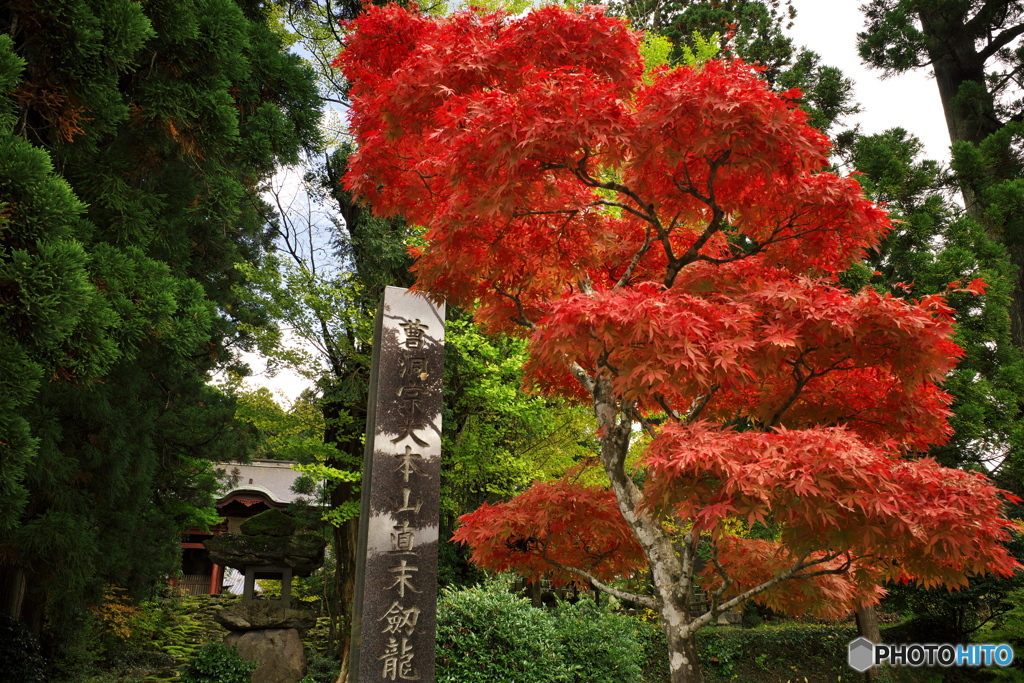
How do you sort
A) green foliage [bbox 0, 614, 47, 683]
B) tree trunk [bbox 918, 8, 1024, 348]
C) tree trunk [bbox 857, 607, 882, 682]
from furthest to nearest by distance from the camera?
tree trunk [bbox 918, 8, 1024, 348], tree trunk [bbox 857, 607, 882, 682], green foliage [bbox 0, 614, 47, 683]

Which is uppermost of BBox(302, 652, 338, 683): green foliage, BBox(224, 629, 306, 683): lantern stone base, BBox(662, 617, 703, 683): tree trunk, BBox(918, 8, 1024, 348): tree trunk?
BBox(918, 8, 1024, 348): tree trunk

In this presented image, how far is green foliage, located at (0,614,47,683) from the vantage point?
7.18 meters

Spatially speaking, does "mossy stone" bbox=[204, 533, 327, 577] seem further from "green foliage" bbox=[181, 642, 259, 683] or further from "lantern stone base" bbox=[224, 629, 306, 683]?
"green foliage" bbox=[181, 642, 259, 683]

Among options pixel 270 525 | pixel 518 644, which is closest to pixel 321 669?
pixel 270 525

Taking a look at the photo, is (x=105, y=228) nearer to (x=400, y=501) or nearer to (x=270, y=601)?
(x=400, y=501)

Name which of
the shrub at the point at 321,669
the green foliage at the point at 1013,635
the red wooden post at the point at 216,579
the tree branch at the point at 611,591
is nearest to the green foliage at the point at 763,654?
the green foliage at the point at 1013,635

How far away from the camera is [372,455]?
5.95 meters

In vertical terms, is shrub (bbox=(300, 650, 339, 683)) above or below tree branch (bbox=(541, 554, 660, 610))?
below

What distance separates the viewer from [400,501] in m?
5.92

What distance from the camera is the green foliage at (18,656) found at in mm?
7180

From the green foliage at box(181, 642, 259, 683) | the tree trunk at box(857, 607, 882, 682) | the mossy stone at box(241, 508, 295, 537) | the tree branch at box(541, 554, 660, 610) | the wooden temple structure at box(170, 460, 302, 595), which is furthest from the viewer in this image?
the wooden temple structure at box(170, 460, 302, 595)

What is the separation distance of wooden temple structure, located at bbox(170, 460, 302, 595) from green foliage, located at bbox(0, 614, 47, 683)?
13.8 feet

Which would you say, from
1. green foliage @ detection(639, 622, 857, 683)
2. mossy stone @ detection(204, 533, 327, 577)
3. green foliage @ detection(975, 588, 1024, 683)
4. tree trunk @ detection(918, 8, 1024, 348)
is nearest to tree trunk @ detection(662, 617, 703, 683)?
green foliage @ detection(975, 588, 1024, 683)

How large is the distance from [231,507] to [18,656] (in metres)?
7.42
